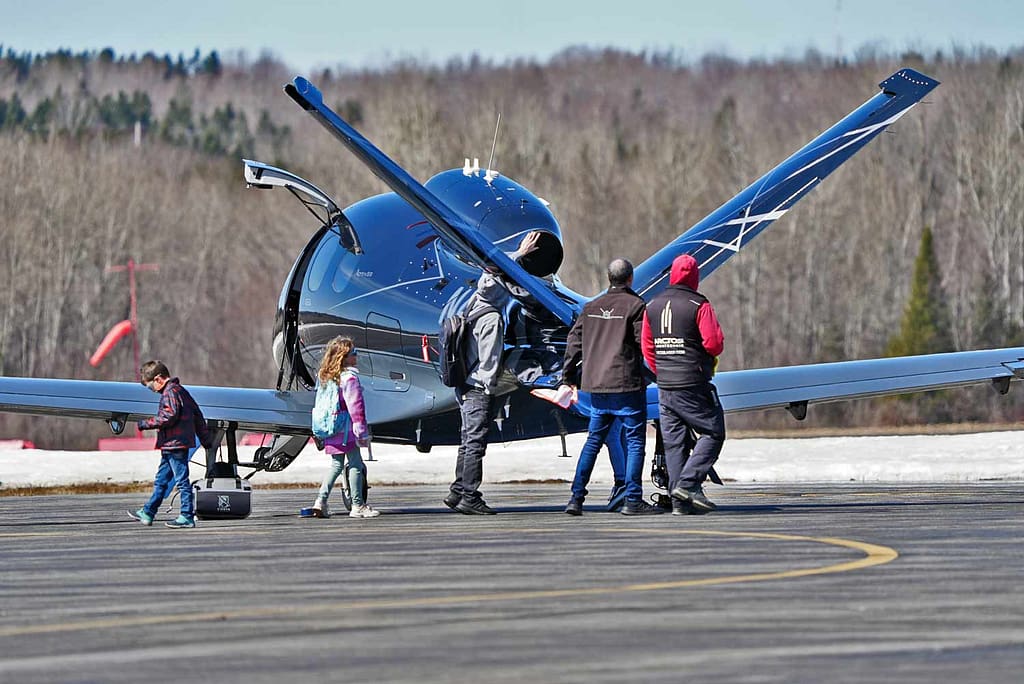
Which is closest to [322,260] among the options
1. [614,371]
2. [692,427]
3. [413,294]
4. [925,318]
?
[413,294]

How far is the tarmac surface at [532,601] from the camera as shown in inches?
264

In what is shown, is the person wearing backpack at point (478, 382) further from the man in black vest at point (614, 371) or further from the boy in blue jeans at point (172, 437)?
the boy in blue jeans at point (172, 437)

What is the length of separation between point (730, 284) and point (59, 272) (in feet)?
122

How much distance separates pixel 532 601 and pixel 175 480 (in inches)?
321

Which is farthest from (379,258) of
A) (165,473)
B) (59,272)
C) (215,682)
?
(59,272)

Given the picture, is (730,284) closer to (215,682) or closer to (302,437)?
(302,437)

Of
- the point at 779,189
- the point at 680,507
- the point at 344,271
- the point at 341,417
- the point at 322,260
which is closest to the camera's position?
the point at 680,507

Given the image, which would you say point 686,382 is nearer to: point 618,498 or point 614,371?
point 614,371

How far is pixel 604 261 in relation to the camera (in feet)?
303

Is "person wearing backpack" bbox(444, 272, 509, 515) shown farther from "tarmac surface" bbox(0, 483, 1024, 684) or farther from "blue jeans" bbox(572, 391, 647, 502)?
"tarmac surface" bbox(0, 483, 1024, 684)

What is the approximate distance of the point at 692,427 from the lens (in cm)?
1509

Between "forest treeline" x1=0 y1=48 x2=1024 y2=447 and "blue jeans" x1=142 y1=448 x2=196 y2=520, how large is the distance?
5467 cm

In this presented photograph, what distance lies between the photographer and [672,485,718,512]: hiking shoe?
595 inches

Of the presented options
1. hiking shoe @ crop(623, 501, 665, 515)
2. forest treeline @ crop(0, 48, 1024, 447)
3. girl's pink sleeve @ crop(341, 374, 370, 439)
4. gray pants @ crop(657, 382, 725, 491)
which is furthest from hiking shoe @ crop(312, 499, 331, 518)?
forest treeline @ crop(0, 48, 1024, 447)
